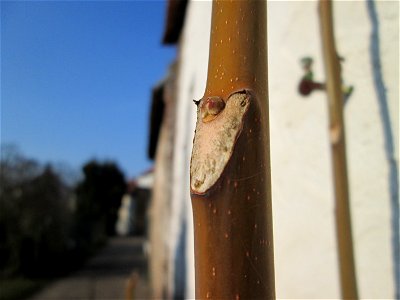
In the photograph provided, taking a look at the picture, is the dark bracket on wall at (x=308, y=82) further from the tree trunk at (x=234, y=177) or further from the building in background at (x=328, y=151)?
the tree trunk at (x=234, y=177)

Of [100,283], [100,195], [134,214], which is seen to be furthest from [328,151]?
[134,214]

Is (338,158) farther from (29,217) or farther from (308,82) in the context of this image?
(29,217)

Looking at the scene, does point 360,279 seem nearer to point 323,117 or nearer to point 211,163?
point 323,117

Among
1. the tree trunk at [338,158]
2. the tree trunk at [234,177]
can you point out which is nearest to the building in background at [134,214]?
the tree trunk at [338,158]

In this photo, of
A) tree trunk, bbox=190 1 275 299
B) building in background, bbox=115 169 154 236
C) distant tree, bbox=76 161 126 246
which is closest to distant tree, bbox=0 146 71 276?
distant tree, bbox=76 161 126 246

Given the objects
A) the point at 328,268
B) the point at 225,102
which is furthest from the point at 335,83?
the point at 328,268

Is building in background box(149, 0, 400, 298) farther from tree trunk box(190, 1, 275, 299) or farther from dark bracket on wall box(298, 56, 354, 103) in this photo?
tree trunk box(190, 1, 275, 299)

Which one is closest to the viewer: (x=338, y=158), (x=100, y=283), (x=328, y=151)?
(x=338, y=158)
